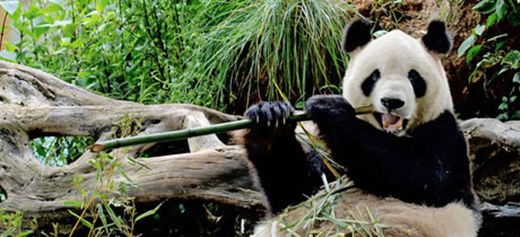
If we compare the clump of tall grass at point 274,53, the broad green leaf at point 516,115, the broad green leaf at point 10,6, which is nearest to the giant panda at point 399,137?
the broad green leaf at point 516,115

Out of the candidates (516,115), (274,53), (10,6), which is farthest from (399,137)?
(10,6)

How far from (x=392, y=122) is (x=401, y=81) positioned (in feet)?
0.50

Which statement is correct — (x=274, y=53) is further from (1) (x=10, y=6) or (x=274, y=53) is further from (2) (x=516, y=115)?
(1) (x=10, y=6)

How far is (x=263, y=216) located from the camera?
312 centimetres

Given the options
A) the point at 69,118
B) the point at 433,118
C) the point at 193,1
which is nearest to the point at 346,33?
the point at 433,118

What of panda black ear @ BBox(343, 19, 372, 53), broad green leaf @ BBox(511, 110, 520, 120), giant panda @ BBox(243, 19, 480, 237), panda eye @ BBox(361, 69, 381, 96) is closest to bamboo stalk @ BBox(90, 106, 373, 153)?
giant panda @ BBox(243, 19, 480, 237)

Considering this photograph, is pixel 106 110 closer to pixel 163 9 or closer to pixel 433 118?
pixel 163 9

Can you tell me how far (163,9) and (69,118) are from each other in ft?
4.80

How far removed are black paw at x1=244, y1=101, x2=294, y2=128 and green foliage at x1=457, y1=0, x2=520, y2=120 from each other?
148 cm

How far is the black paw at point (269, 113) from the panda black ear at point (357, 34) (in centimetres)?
41

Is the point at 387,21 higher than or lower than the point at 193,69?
higher

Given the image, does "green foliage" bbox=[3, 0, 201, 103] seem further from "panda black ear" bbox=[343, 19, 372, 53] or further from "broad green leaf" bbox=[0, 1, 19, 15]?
"panda black ear" bbox=[343, 19, 372, 53]

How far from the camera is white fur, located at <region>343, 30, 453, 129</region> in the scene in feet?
7.88

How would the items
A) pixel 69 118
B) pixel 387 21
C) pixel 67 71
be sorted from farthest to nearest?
pixel 67 71
pixel 387 21
pixel 69 118
